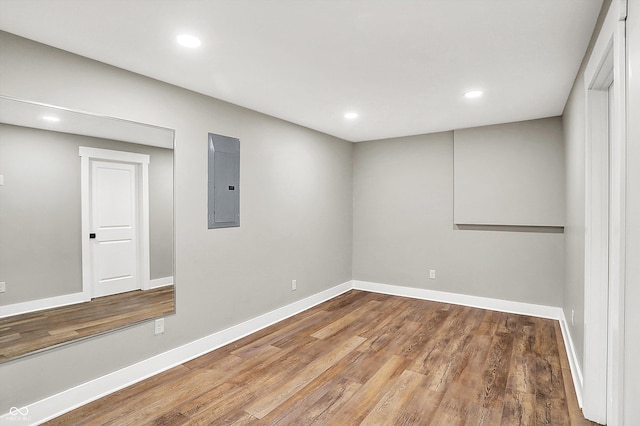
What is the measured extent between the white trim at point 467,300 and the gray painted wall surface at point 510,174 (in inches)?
40.2

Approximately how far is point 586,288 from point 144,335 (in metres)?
3.15

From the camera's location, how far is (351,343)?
338cm

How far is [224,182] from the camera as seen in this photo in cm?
334

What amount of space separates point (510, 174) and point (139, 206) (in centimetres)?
414

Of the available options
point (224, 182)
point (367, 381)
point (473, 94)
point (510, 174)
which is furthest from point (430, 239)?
point (224, 182)

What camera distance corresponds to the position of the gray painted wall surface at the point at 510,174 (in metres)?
4.01

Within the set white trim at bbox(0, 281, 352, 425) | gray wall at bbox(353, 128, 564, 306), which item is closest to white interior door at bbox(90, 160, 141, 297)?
white trim at bbox(0, 281, 352, 425)

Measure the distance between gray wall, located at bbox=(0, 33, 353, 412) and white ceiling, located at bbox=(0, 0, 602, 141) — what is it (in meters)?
0.18

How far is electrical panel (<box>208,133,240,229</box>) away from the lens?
3.22 metres

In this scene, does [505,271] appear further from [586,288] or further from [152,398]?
[152,398]

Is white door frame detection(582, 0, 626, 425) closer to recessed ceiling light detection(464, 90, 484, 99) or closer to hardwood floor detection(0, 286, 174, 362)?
recessed ceiling light detection(464, 90, 484, 99)

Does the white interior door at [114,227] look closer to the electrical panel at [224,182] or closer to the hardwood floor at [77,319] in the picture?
the hardwood floor at [77,319]

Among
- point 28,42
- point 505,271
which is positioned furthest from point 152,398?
point 505,271

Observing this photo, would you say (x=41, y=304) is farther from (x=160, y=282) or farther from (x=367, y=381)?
(x=367, y=381)
